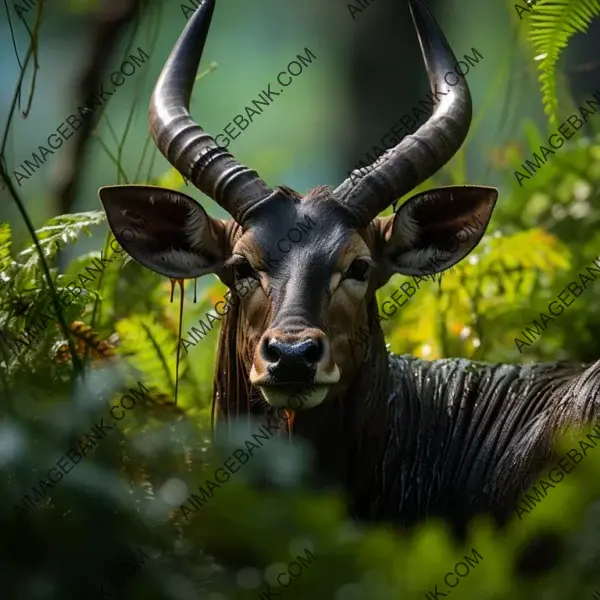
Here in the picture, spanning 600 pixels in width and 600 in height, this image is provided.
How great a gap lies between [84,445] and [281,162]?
747 cm

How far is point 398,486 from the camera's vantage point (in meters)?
6.11

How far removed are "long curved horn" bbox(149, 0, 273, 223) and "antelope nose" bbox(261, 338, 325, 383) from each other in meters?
1.09

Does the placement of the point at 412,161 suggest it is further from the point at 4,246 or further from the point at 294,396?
the point at 4,246

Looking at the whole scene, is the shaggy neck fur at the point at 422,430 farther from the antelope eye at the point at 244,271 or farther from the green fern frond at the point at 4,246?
the green fern frond at the point at 4,246

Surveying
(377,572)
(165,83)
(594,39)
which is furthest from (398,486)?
(594,39)

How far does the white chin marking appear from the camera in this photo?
205 inches

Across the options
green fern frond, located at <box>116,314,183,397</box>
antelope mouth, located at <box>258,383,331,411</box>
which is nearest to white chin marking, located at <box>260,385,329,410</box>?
antelope mouth, located at <box>258,383,331,411</box>

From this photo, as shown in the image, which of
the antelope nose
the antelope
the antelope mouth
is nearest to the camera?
the antelope nose

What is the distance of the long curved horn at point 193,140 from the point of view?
6027 mm

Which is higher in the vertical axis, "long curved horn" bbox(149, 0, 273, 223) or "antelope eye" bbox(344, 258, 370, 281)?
"antelope eye" bbox(344, 258, 370, 281)

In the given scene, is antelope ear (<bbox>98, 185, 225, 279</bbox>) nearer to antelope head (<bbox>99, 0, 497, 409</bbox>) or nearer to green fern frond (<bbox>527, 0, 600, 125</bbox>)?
antelope head (<bbox>99, 0, 497, 409</bbox>)

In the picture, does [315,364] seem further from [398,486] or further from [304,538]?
[304,538]

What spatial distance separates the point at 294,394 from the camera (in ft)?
17.1

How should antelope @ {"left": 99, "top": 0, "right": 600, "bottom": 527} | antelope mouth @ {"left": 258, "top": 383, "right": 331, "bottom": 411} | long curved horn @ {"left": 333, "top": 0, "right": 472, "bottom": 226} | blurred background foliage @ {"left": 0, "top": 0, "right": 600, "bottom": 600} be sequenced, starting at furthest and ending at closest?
long curved horn @ {"left": 333, "top": 0, "right": 472, "bottom": 226} < antelope @ {"left": 99, "top": 0, "right": 600, "bottom": 527} < antelope mouth @ {"left": 258, "top": 383, "right": 331, "bottom": 411} < blurred background foliage @ {"left": 0, "top": 0, "right": 600, "bottom": 600}
